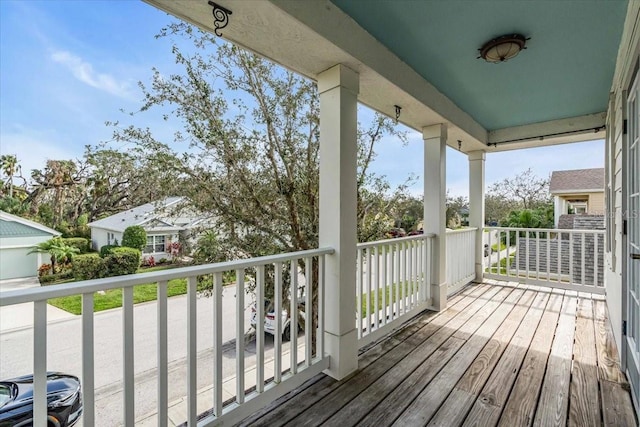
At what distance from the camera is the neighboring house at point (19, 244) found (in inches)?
126

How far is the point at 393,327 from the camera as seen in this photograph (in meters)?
2.89

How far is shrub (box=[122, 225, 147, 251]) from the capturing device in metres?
3.88

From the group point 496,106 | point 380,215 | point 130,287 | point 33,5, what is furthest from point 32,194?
point 496,106

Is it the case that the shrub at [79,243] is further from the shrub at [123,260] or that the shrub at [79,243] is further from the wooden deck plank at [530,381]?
the wooden deck plank at [530,381]

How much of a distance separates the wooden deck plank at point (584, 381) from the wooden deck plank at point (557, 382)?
0.11 ft

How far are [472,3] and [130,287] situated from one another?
7.63 ft

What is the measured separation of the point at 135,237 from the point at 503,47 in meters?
4.43

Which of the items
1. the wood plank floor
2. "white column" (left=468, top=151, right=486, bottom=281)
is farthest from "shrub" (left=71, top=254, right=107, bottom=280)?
"white column" (left=468, top=151, right=486, bottom=281)

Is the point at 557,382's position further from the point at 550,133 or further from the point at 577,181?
the point at 577,181

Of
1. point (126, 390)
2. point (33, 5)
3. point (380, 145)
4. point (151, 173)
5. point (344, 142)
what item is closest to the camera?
point (126, 390)

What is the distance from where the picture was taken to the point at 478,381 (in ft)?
6.64

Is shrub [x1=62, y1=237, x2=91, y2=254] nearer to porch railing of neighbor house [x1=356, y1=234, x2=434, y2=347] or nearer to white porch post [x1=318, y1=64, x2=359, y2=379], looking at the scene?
white porch post [x1=318, y1=64, x2=359, y2=379]

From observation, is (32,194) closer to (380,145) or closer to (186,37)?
(186,37)

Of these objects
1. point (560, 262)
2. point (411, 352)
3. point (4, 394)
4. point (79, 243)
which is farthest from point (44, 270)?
A: point (560, 262)
